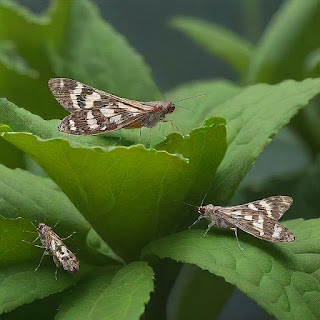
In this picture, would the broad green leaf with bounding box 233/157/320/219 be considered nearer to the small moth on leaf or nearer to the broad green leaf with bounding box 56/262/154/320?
the small moth on leaf

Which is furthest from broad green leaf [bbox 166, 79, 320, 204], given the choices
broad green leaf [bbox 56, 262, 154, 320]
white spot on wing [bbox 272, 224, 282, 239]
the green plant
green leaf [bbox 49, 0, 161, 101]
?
green leaf [bbox 49, 0, 161, 101]

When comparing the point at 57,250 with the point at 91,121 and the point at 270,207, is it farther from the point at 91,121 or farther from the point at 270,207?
the point at 270,207

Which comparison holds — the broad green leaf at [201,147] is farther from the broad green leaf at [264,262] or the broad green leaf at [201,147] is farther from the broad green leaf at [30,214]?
the broad green leaf at [30,214]

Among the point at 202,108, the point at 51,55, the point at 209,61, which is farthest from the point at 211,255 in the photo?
the point at 209,61

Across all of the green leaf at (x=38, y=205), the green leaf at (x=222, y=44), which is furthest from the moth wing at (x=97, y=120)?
the green leaf at (x=222, y=44)

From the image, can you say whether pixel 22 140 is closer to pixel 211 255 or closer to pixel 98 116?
pixel 98 116

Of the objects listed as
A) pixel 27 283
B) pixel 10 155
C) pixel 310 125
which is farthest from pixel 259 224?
pixel 310 125

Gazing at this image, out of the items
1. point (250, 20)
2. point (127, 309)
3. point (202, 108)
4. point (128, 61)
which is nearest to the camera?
point (127, 309)
